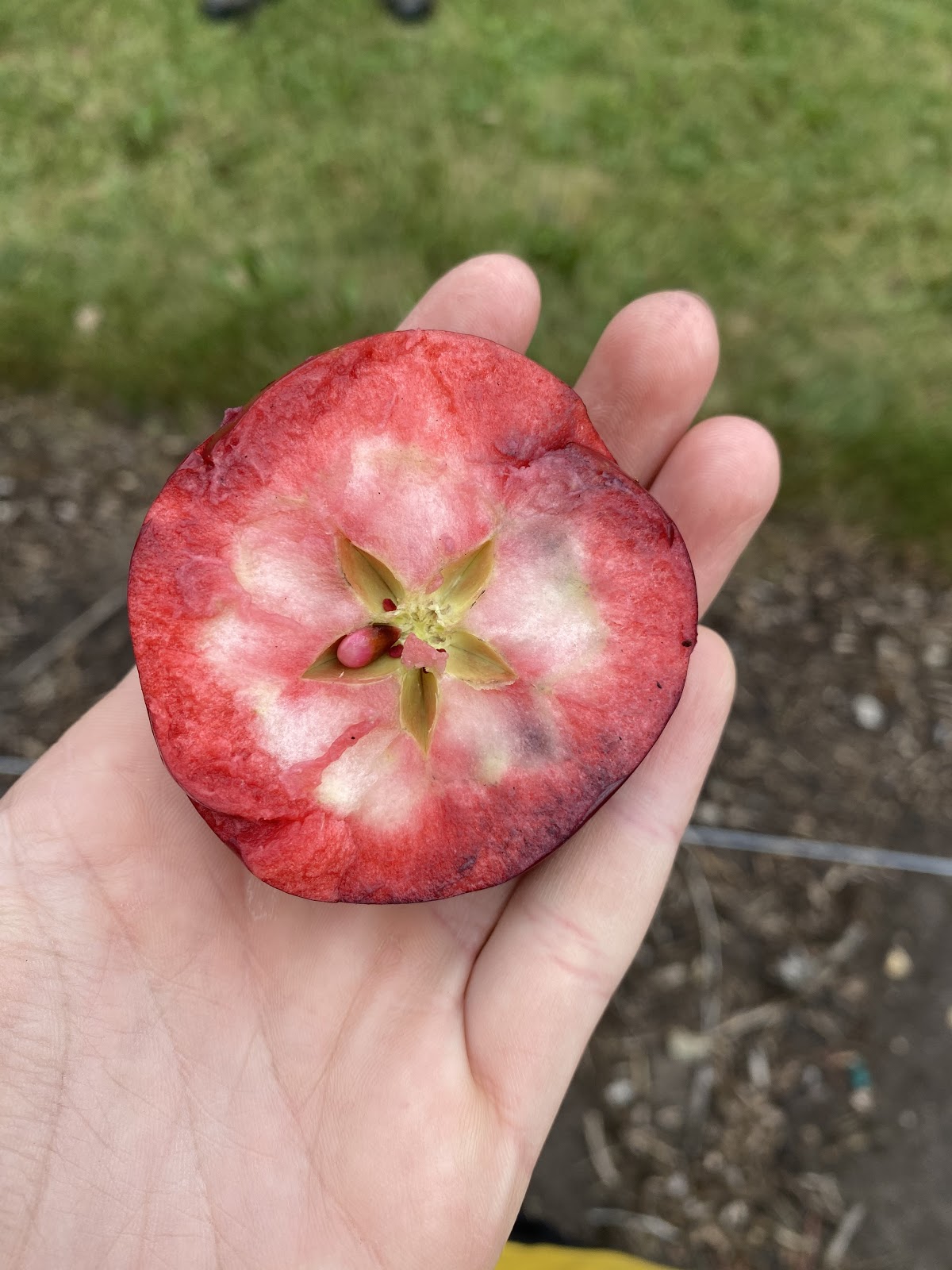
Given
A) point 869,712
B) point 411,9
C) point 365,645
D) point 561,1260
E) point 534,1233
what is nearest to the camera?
point 365,645

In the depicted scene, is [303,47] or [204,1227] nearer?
[204,1227]

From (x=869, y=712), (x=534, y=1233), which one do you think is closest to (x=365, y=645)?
(x=534, y=1233)

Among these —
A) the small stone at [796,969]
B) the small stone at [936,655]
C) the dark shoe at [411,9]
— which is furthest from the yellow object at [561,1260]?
the dark shoe at [411,9]

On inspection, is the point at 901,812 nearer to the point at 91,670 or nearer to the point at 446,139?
the point at 91,670

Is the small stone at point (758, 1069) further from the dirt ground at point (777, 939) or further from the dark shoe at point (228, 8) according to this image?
the dark shoe at point (228, 8)

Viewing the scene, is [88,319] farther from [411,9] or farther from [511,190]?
[411,9]

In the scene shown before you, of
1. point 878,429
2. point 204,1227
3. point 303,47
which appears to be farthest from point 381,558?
point 303,47
